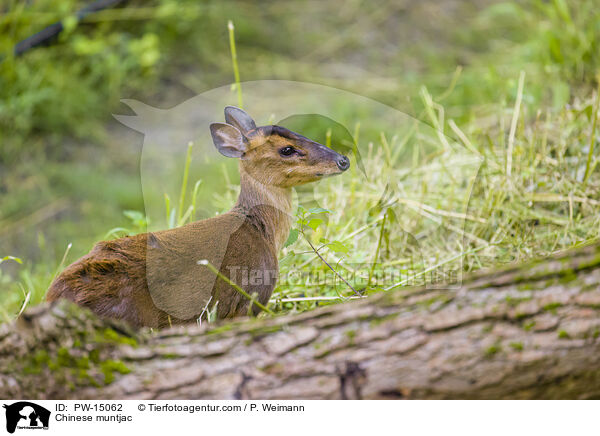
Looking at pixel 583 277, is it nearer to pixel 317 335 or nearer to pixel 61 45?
pixel 317 335

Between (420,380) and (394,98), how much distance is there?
4.35m

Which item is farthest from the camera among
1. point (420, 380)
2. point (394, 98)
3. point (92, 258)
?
point (394, 98)

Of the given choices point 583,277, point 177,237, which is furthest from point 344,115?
point 583,277

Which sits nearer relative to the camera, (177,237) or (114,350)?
(114,350)

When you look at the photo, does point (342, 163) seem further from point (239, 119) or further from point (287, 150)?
point (239, 119)

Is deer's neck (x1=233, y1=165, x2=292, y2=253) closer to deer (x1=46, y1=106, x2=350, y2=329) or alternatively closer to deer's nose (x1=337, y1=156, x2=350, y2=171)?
deer (x1=46, y1=106, x2=350, y2=329)

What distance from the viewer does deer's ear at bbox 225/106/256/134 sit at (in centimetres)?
219

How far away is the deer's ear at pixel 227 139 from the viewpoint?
219 centimetres

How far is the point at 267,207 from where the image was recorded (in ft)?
7.50

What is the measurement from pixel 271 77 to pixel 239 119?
4.02m

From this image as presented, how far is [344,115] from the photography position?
4.44 meters
